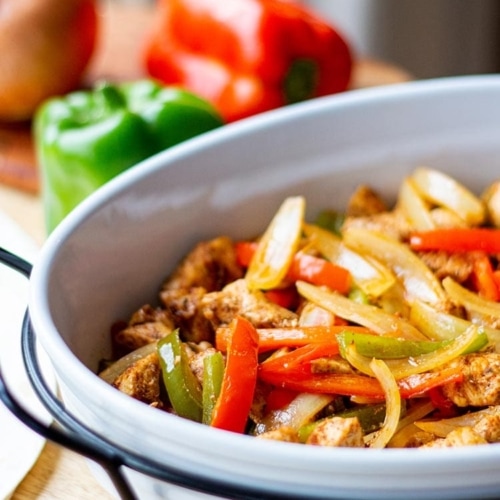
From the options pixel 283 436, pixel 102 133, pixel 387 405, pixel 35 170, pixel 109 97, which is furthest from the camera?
pixel 35 170

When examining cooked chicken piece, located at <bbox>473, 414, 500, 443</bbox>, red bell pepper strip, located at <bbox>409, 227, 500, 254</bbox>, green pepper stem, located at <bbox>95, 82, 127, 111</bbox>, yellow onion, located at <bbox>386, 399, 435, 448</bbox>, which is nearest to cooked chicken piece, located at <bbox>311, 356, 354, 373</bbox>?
yellow onion, located at <bbox>386, 399, 435, 448</bbox>

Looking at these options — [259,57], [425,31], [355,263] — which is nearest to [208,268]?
[355,263]

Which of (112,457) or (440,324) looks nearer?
(112,457)

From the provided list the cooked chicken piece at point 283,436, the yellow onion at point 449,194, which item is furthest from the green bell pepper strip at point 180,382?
the yellow onion at point 449,194

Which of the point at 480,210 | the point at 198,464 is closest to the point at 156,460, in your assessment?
the point at 198,464

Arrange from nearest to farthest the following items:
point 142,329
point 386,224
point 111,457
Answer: point 111,457, point 142,329, point 386,224

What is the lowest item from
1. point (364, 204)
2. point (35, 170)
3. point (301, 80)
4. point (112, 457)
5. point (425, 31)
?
point (425, 31)

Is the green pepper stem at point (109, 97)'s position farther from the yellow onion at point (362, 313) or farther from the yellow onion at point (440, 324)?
the yellow onion at point (440, 324)

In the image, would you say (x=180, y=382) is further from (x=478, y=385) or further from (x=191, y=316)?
(x=478, y=385)
